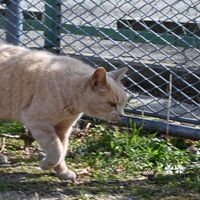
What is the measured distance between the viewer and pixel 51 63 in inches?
168

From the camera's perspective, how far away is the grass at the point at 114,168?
3996mm

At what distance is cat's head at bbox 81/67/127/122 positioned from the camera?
4.12 m

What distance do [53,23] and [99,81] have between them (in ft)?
5.39

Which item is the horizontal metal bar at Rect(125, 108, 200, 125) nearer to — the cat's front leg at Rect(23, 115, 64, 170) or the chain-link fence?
the chain-link fence

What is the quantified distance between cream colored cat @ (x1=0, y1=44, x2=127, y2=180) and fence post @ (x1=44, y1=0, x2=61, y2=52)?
4.08ft

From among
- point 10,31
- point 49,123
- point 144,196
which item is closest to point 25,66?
point 49,123

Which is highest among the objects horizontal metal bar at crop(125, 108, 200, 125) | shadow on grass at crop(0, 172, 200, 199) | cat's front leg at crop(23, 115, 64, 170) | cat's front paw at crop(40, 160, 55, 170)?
horizontal metal bar at crop(125, 108, 200, 125)

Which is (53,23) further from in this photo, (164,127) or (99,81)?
(99,81)

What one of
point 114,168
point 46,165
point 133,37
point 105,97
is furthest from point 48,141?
point 133,37

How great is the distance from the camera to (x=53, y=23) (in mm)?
5605

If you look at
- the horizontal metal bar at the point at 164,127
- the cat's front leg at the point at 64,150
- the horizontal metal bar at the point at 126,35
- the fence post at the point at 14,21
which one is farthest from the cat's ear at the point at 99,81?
the fence post at the point at 14,21

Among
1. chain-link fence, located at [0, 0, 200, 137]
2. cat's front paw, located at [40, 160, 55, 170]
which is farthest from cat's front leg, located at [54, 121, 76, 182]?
chain-link fence, located at [0, 0, 200, 137]

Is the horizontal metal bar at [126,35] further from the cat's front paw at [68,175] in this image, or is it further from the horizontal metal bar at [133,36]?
the cat's front paw at [68,175]

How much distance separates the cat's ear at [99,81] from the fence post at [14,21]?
166cm
